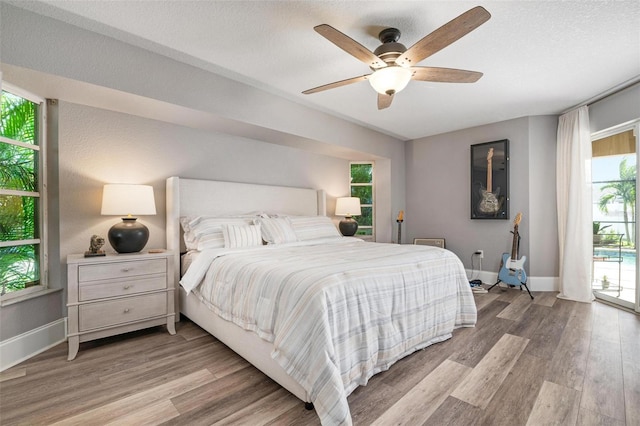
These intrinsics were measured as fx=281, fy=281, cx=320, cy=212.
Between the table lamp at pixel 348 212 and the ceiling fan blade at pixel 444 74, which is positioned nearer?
the ceiling fan blade at pixel 444 74

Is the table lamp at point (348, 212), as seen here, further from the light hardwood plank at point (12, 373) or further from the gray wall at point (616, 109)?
the light hardwood plank at point (12, 373)

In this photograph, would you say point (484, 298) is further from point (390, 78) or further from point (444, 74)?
point (390, 78)

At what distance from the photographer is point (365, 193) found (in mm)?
5227

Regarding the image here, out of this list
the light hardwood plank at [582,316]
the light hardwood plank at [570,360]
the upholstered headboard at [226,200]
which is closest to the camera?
the light hardwood plank at [570,360]

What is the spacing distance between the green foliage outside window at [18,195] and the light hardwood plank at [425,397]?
9.58ft

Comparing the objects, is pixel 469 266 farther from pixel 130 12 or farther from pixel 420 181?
pixel 130 12

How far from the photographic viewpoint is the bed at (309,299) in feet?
5.00

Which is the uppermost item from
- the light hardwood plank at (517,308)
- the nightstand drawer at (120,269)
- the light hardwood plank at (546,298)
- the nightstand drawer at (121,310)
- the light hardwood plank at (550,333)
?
the nightstand drawer at (120,269)

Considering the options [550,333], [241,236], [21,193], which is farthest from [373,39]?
[21,193]

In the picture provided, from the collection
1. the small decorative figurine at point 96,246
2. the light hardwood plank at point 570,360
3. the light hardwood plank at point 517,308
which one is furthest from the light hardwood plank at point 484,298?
the small decorative figurine at point 96,246

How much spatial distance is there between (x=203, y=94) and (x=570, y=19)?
2975 mm

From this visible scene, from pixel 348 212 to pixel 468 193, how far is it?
1960mm

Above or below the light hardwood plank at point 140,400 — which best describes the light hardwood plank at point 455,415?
above

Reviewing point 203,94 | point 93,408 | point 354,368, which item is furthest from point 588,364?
point 203,94
